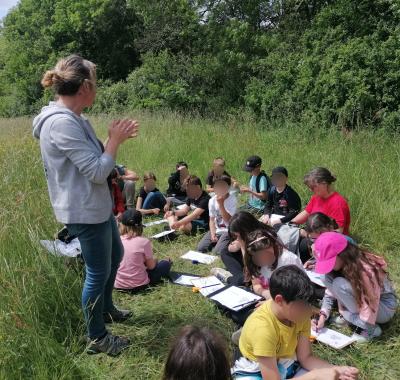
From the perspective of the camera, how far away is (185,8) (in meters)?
15.5

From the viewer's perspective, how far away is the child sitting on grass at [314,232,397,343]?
296 centimetres

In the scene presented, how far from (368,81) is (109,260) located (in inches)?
337

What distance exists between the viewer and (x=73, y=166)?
2359 millimetres

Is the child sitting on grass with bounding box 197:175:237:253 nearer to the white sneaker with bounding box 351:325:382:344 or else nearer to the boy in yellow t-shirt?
the white sneaker with bounding box 351:325:382:344

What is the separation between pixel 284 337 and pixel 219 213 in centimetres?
294

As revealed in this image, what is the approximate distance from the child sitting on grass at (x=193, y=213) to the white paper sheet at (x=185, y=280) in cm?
146

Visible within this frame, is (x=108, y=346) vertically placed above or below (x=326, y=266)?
below

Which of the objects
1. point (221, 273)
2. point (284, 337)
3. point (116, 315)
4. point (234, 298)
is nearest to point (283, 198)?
point (221, 273)

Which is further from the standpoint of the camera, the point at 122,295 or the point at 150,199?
the point at 150,199

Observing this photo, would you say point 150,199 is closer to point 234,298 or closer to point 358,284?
point 234,298

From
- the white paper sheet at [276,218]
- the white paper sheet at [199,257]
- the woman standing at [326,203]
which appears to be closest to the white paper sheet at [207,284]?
the white paper sheet at [199,257]

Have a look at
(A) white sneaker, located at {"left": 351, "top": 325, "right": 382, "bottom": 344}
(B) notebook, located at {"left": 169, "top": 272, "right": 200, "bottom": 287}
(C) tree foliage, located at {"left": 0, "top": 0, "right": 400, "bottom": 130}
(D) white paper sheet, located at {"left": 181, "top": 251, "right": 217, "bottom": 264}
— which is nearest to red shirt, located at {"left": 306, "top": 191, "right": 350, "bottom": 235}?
(D) white paper sheet, located at {"left": 181, "top": 251, "right": 217, "bottom": 264}

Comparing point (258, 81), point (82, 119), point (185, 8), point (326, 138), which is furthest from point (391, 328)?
point (185, 8)

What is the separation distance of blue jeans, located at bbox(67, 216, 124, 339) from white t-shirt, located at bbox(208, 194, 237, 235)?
94.2 inches
